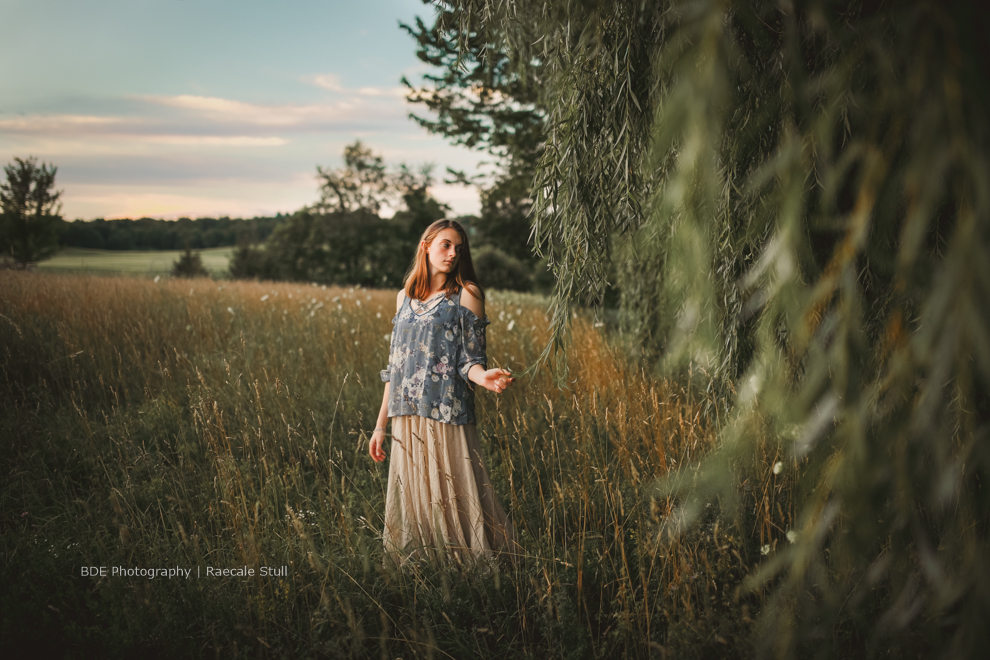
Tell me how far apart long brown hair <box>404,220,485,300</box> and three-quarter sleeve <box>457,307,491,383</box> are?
0.47 ft

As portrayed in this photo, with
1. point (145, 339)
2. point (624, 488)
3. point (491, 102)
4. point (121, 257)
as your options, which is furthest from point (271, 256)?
point (624, 488)

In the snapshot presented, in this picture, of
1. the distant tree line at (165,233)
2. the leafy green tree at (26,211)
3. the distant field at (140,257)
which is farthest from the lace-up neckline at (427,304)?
the distant tree line at (165,233)

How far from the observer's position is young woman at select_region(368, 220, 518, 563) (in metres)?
2.31

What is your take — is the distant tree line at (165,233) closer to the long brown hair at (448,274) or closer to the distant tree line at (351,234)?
the distant tree line at (351,234)

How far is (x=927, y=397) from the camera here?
2.28 feet

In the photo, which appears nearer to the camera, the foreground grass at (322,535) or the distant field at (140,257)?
the foreground grass at (322,535)

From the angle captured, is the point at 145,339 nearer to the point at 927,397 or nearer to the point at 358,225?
the point at 927,397

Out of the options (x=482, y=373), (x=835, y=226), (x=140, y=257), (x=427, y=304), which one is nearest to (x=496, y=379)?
(x=482, y=373)

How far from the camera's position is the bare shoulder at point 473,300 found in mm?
2398

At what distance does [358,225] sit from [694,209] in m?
33.3

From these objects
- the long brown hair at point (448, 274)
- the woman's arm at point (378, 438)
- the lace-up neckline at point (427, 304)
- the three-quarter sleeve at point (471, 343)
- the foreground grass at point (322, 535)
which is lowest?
the foreground grass at point (322, 535)

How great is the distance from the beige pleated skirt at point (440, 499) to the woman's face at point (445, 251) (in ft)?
2.45

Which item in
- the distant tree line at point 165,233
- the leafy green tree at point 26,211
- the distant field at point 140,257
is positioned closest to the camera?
the leafy green tree at point 26,211

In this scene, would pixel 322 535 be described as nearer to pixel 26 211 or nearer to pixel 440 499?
pixel 440 499
